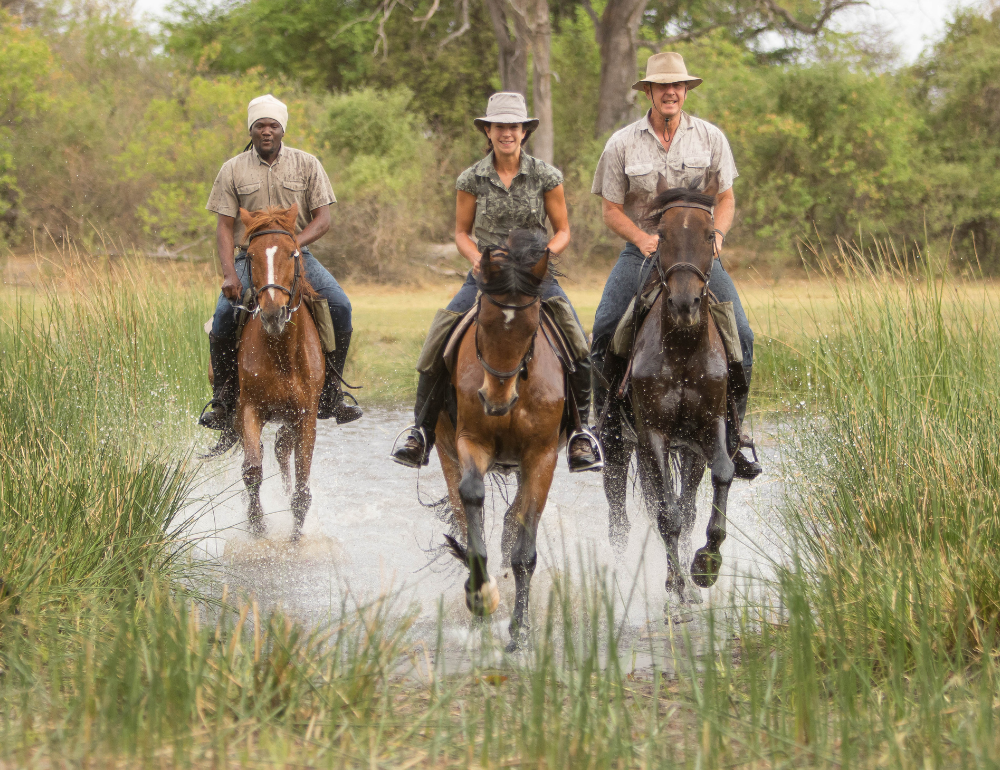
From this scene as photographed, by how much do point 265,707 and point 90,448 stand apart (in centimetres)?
236

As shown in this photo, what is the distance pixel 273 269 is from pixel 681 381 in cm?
262

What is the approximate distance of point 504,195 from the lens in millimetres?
6027

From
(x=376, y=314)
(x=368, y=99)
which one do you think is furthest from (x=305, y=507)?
(x=368, y=99)

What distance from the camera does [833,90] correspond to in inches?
1029

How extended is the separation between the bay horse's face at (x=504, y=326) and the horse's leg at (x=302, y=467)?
2.65 meters

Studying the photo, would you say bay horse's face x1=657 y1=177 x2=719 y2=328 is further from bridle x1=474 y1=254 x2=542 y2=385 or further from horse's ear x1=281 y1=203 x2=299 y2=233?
horse's ear x1=281 y1=203 x2=299 y2=233

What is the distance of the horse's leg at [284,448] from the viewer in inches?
300

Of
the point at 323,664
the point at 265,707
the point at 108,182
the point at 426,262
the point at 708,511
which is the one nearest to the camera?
the point at 265,707

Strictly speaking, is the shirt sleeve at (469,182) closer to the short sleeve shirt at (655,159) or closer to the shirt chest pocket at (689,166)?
the short sleeve shirt at (655,159)

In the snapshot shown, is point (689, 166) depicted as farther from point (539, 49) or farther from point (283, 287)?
point (539, 49)

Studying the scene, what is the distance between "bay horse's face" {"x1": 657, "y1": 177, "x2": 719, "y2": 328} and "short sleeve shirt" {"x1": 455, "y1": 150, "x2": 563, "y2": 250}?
0.79 meters

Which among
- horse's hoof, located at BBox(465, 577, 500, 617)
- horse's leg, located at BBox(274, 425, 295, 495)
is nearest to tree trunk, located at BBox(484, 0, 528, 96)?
horse's leg, located at BBox(274, 425, 295, 495)

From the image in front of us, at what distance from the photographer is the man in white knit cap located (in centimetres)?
743

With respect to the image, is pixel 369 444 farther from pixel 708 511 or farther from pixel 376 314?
pixel 376 314
